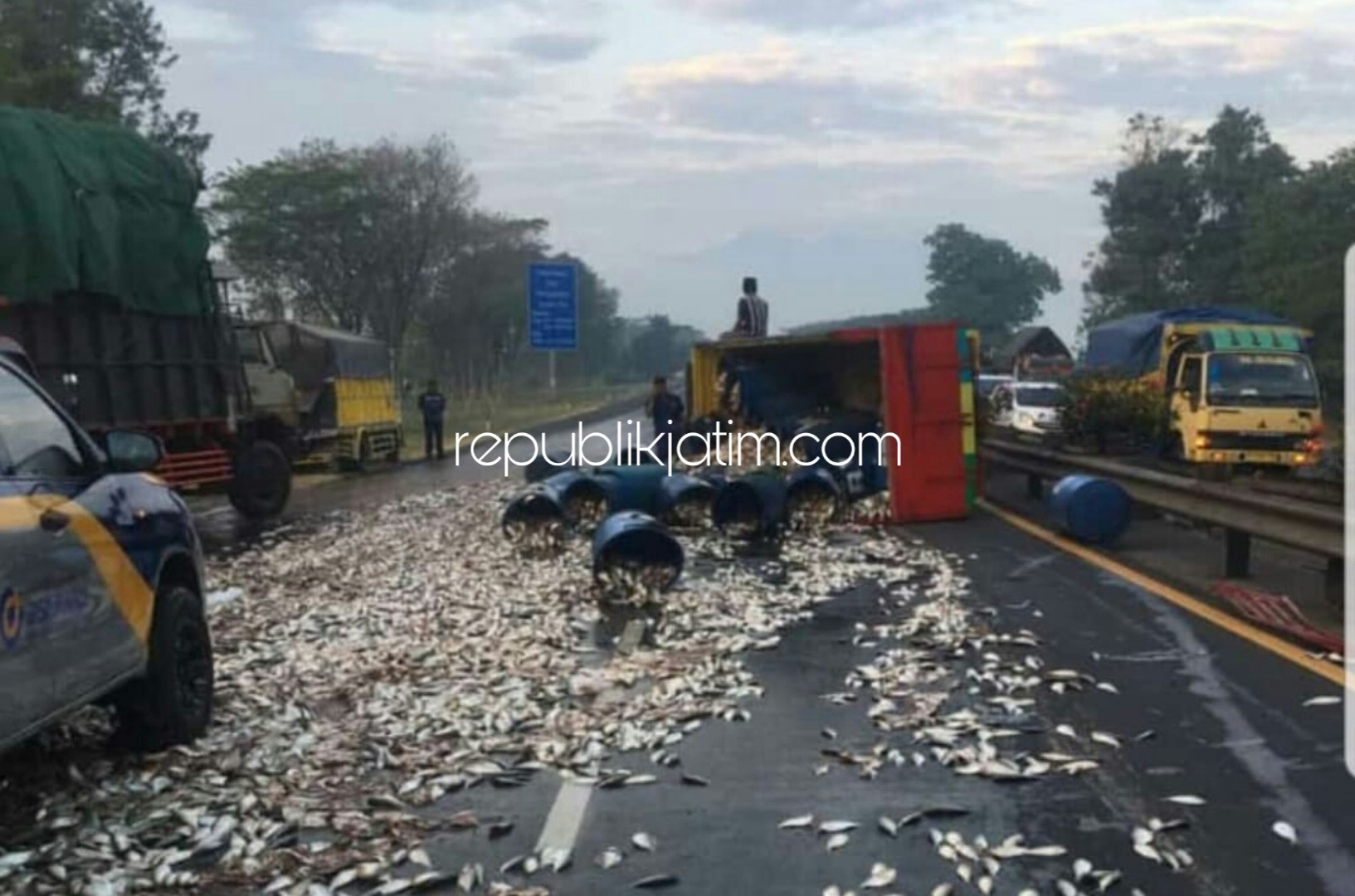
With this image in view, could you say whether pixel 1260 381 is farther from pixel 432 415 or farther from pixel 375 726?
pixel 432 415

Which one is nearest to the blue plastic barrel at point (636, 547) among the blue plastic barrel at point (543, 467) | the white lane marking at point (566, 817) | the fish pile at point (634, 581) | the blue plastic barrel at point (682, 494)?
the fish pile at point (634, 581)

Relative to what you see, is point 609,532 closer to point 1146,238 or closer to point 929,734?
point 929,734

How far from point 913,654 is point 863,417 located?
11789mm

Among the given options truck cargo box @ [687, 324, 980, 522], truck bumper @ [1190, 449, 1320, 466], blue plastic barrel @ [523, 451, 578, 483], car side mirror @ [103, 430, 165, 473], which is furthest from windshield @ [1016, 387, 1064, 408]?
car side mirror @ [103, 430, 165, 473]

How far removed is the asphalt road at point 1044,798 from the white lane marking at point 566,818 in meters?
0.04

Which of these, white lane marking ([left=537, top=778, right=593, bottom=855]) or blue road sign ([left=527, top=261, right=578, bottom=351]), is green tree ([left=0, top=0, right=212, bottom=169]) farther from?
white lane marking ([left=537, top=778, right=593, bottom=855])

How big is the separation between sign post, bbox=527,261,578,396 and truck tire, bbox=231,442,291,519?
21056mm

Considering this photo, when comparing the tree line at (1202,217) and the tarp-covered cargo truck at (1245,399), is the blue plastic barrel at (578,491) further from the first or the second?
the tree line at (1202,217)

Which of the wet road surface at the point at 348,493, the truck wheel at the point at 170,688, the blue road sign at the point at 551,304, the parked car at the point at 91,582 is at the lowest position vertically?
the wet road surface at the point at 348,493

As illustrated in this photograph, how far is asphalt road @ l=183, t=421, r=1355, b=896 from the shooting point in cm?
539

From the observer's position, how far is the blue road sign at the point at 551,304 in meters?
42.2

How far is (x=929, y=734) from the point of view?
734 centimetres

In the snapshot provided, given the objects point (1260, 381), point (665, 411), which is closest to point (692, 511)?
point (665, 411)

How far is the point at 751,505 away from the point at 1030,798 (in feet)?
32.9
